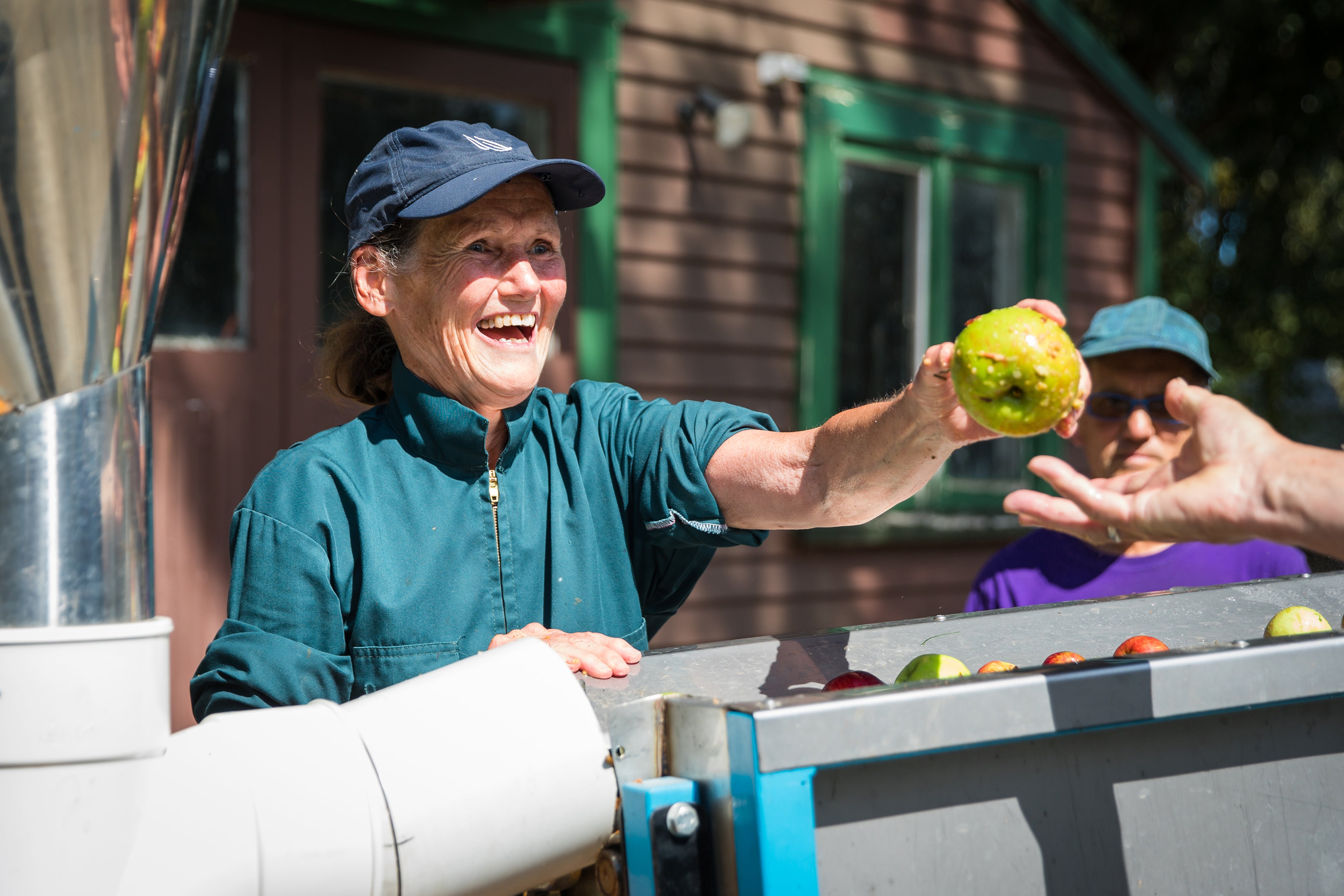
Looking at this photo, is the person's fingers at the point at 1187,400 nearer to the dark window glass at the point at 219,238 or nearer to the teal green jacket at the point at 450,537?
the teal green jacket at the point at 450,537

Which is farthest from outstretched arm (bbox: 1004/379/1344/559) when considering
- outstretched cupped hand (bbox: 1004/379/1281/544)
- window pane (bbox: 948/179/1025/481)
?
window pane (bbox: 948/179/1025/481)

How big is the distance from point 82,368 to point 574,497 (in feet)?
3.46

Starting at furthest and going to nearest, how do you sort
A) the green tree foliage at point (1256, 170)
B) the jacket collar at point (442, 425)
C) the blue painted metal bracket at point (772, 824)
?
the green tree foliage at point (1256, 170) < the jacket collar at point (442, 425) < the blue painted metal bracket at point (772, 824)

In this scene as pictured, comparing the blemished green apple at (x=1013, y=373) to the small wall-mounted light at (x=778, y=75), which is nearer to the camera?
the blemished green apple at (x=1013, y=373)

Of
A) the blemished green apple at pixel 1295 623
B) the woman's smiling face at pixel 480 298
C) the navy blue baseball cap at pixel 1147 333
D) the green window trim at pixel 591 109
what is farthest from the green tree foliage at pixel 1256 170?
the woman's smiling face at pixel 480 298

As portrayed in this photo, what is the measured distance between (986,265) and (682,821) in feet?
19.5

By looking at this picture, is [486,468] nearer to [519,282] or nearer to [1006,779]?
[519,282]

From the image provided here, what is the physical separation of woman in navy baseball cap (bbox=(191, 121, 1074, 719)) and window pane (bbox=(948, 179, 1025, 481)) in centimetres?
462

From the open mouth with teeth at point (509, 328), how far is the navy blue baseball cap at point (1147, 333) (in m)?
1.58

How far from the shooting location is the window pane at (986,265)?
6582 millimetres

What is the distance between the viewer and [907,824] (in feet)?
4.14

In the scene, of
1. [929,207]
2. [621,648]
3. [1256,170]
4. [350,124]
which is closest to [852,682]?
[621,648]

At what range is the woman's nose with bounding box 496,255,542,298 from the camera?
2.06 meters

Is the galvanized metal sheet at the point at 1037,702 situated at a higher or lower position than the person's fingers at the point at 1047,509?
lower
